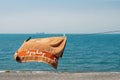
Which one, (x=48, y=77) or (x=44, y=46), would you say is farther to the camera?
(x=48, y=77)

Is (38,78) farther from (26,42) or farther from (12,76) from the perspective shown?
(26,42)

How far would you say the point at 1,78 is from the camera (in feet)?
72.9

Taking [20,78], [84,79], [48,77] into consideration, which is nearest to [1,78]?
[20,78]

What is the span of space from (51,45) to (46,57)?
1.50 feet

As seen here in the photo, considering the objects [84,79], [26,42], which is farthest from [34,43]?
[84,79]

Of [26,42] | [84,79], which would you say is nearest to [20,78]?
[84,79]

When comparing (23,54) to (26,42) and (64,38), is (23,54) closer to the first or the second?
(26,42)

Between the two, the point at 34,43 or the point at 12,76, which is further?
the point at 12,76

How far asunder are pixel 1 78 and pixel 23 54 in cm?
1164

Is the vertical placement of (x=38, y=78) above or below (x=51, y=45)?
below

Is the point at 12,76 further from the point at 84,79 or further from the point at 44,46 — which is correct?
the point at 44,46

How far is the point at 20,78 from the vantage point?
22500 mm

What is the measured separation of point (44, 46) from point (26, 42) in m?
0.61

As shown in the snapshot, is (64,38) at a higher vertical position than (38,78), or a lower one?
higher
